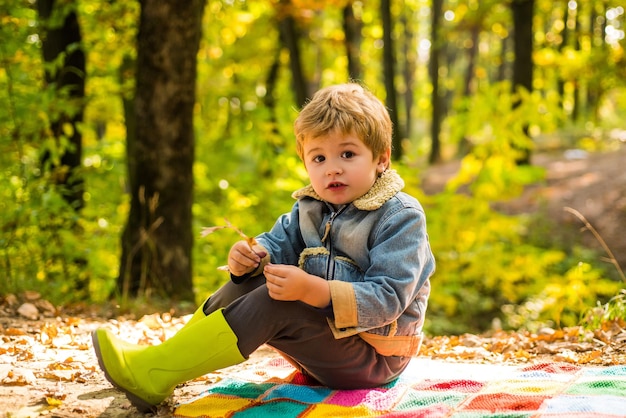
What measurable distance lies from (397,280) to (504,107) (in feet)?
17.0

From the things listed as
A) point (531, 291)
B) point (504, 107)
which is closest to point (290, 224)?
point (504, 107)

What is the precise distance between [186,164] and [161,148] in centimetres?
24

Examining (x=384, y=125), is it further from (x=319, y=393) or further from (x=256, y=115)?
(x=256, y=115)

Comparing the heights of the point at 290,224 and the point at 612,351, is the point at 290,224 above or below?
above

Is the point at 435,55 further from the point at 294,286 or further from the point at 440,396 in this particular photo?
the point at 294,286

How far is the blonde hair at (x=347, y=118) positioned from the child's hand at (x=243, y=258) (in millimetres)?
479

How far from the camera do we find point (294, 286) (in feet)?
7.48

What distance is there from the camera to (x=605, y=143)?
51.1 feet

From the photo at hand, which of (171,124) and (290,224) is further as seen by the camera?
(171,124)

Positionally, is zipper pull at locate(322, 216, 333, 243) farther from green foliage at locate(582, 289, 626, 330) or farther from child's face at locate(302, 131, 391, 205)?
green foliage at locate(582, 289, 626, 330)

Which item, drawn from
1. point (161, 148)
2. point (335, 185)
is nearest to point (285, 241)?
point (335, 185)

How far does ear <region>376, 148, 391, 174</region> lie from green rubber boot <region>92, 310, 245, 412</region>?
865 mm

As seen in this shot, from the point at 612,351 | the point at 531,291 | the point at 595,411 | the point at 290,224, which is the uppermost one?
the point at 290,224

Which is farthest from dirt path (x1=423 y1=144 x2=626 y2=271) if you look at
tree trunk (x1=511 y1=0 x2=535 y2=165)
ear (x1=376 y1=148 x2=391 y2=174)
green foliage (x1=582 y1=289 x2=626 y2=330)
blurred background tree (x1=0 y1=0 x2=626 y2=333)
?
ear (x1=376 y1=148 x2=391 y2=174)
